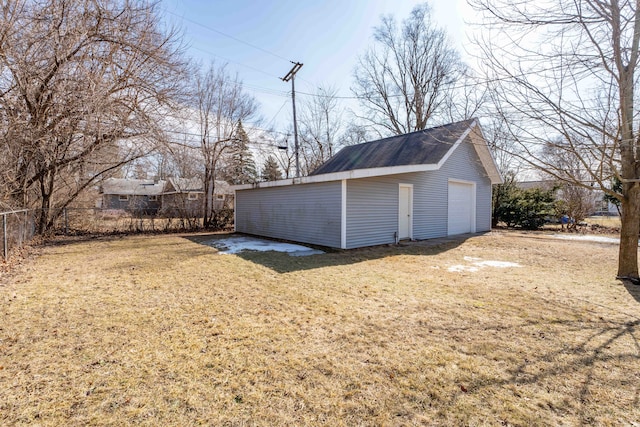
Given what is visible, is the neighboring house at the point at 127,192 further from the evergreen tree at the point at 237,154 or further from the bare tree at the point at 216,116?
the bare tree at the point at 216,116

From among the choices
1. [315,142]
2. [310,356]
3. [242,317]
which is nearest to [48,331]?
[242,317]

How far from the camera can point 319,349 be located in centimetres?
290

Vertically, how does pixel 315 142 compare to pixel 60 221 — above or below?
above

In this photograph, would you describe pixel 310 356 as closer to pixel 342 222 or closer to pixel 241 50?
pixel 342 222

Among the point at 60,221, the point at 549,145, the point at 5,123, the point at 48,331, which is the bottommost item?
the point at 48,331

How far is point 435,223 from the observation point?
1141cm

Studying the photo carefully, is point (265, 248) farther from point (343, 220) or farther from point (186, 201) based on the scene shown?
point (186, 201)

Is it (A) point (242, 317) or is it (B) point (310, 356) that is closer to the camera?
(B) point (310, 356)

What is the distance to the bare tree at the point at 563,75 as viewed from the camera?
402 centimetres

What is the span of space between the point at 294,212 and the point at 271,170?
14.0m

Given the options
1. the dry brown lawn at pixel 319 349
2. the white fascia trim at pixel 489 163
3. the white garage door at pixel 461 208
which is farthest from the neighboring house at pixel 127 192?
the white fascia trim at pixel 489 163

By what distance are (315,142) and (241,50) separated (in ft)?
34.0

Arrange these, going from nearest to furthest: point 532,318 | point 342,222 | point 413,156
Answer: point 532,318 < point 342,222 < point 413,156

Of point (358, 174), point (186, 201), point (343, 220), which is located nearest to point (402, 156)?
point (358, 174)
